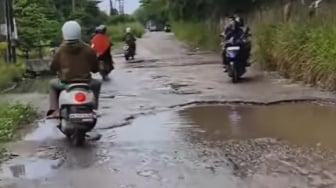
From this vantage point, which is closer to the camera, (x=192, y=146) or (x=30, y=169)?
(x=30, y=169)

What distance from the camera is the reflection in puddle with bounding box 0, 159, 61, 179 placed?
755 centimetres

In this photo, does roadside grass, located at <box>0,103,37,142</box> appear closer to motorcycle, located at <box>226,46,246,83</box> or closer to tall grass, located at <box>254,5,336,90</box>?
tall grass, located at <box>254,5,336,90</box>

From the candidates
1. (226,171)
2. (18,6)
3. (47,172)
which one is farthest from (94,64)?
(18,6)

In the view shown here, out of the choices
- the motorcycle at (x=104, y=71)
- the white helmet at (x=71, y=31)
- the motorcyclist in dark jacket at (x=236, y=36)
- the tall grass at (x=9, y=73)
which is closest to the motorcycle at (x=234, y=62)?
the motorcyclist in dark jacket at (x=236, y=36)

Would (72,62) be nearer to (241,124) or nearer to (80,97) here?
(80,97)

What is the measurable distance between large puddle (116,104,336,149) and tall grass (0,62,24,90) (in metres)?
6.19

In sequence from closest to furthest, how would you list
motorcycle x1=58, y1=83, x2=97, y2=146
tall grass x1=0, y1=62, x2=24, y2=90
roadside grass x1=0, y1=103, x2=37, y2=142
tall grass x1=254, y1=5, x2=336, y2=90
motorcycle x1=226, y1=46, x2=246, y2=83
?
motorcycle x1=58, y1=83, x2=97, y2=146 < roadside grass x1=0, y1=103, x2=37, y2=142 < tall grass x1=254, y1=5, x2=336, y2=90 < motorcycle x1=226, y1=46, x2=246, y2=83 < tall grass x1=0, y1=62, x2=24, y2=90

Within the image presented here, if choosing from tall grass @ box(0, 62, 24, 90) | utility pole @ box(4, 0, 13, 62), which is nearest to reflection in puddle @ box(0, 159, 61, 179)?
tall grass @ box(0, 62, 24, 90)

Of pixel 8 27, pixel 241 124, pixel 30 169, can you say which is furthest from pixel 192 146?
pixel 8 27

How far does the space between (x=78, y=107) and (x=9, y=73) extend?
9547 millimetres

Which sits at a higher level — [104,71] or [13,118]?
[13,118]

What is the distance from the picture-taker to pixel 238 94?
14.4 meters

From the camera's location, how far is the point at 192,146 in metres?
8.95

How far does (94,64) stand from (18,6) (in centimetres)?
2016
